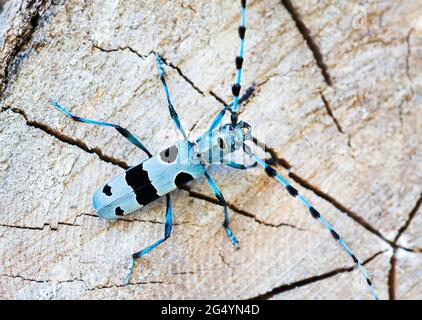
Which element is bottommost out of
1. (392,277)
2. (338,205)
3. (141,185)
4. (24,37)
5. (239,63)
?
(392,277)

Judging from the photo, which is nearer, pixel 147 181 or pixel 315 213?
pixel 315 213

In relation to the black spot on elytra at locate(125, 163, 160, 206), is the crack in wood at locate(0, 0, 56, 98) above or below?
above

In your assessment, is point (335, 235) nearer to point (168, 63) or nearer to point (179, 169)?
point (179, 169)

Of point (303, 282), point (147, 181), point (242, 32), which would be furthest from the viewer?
point (147, 181)

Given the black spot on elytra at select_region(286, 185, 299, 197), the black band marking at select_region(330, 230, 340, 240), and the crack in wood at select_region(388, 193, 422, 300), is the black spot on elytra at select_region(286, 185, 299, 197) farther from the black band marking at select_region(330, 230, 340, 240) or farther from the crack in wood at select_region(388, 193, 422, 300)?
the crack in wood at select_region(388, 193, 422, 300)

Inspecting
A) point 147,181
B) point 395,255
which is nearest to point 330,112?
point 395,255

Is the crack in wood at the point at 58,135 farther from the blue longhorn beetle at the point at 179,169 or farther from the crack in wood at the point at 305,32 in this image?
the crack in wood at the point at 305,32

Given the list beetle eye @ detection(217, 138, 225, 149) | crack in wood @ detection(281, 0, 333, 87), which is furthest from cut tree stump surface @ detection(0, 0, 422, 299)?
beetle eye @ detection(217, 138, 225, 149)
